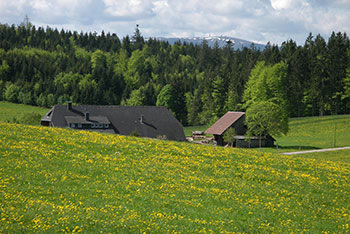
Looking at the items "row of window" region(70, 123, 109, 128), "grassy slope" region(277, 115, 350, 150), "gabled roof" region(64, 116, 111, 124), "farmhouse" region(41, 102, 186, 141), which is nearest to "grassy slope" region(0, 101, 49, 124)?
"farmhouse" region(41, 102, 186, 141)

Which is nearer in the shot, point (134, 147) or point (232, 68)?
point (134, 147)

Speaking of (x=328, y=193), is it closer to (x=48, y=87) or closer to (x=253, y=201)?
(x=253, y=201)

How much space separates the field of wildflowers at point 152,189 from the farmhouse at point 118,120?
40394 mm

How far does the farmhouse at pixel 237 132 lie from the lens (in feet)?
260

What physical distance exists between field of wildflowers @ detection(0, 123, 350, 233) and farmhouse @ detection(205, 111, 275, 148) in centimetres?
4778

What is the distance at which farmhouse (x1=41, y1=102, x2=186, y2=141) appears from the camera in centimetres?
7156

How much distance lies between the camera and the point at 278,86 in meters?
108

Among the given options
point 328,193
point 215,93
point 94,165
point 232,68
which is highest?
point 232,68

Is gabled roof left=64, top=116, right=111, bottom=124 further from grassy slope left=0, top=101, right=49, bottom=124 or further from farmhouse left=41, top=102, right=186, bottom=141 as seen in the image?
grassy slope left=0, top=101, right=49, bottom=124

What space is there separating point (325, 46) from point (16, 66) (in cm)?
13589

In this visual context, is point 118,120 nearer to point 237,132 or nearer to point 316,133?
point 237,132

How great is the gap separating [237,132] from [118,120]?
2638 cm

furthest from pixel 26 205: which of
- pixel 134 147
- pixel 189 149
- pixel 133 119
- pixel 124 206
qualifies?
pixel 133 119

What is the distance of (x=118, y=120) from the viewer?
248ft
